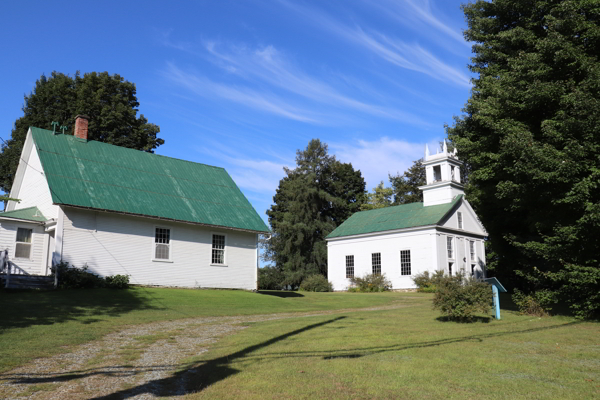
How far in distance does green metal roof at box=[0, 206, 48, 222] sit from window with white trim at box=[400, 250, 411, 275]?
83.1 ft

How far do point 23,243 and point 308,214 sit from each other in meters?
→ 33.4

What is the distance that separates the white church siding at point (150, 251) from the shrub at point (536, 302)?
15153 millimetres

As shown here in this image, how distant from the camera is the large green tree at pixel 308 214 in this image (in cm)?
5084

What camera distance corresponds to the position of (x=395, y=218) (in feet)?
130

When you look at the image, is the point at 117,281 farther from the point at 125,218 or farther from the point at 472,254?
the point at 472,254

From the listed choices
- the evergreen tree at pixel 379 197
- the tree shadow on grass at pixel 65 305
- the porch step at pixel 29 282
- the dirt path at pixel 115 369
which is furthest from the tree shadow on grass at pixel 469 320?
the evergreen tree at pixel 379 197

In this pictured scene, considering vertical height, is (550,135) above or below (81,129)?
below

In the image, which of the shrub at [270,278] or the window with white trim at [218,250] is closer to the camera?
the window with white trim at [218,250]

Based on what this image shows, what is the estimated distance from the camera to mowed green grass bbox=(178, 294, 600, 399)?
6359 millimetres

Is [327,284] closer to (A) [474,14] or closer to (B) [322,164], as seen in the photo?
(B) [322,164]

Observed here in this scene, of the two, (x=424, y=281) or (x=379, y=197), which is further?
(x=379, y=197)

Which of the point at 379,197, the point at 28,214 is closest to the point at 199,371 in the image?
the point at 28,214

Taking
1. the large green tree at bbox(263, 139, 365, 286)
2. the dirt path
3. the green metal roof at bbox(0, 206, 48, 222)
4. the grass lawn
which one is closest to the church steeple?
the large green tree at bbox(263, 139, 365, 286)

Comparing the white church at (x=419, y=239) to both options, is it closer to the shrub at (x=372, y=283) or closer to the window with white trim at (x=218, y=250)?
the shrub at (x=372, y=283)
